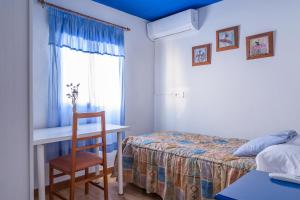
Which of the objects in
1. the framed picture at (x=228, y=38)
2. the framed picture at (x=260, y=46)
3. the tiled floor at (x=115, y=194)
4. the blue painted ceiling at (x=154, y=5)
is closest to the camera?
the tiled floor at (x=115, y=194)

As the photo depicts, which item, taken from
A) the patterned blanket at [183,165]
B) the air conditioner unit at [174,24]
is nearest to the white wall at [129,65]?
the air conditioner unit at [174,24]

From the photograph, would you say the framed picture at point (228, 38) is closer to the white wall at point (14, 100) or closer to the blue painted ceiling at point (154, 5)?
the blue painted ceiling at point (154, 5)

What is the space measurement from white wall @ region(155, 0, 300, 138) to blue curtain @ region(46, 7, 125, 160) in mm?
1165

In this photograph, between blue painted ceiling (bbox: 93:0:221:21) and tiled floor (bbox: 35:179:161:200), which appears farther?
blue painted ceiling (bbox: 93:0:221:21)

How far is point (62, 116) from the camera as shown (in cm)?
259

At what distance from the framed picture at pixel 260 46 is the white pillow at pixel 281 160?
1.41 m

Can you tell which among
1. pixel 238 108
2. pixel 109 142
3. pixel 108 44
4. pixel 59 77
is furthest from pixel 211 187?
pixel 108 44

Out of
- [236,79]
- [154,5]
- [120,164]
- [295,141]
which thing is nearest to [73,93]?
[120,164]

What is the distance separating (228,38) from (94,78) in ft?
6.13

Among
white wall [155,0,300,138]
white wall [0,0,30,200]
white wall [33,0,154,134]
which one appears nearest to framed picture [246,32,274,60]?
white wall [155,0,300,138]

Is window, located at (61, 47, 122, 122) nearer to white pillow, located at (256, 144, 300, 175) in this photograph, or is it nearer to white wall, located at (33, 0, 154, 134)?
white wall, located at (33, 0, 154, 134)

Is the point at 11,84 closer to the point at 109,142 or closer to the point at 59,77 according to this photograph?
the point at 59,77

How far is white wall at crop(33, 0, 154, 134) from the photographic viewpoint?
244cm

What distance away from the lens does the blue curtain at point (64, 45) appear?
249 cm
